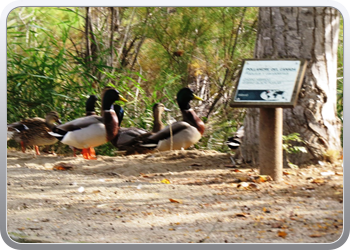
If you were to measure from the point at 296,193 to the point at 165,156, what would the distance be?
1946 mm

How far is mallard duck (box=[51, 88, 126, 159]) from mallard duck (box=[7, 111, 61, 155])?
213 millimetres

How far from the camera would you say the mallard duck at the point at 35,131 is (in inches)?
280

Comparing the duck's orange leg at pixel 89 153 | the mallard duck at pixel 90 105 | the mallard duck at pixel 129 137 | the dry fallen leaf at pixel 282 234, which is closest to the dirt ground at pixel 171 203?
the dry fallen leaf at pixel 282 234

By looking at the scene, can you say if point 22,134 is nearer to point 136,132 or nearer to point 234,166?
point 136,132

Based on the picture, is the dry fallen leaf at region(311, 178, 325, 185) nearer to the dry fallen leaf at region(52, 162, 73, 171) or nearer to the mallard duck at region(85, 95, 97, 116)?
the dry fallen leaf at region(52, 162, 73, 171)

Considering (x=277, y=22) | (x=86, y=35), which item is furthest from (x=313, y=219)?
(x=86, y=35)

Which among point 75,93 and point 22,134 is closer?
point 22,134

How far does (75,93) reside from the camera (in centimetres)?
771

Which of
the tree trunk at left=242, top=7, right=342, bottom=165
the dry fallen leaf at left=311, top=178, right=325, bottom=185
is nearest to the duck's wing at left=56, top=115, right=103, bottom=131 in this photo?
the tree trunk at left=242, top=7, right=342, bottom=165

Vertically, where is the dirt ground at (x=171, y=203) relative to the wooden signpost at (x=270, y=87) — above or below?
below

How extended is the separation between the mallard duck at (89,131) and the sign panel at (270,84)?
8.01 feet

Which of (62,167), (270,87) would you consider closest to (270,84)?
(270,87)

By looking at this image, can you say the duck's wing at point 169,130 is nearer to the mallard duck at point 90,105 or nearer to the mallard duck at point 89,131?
the mallard duck at point 89,131

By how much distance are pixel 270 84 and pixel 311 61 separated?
1005 mm
